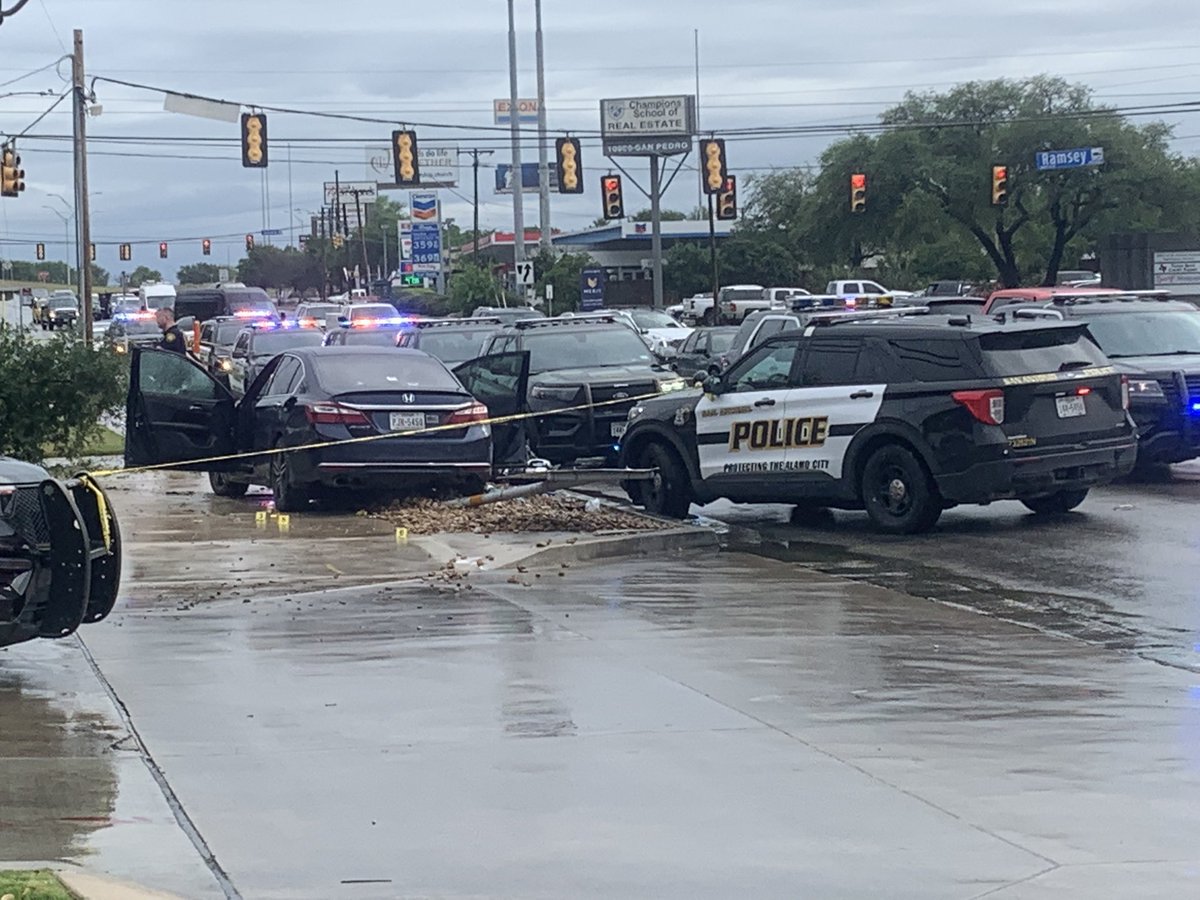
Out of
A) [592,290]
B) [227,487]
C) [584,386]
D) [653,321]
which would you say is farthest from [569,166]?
[227,487]

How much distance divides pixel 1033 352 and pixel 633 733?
7.99m

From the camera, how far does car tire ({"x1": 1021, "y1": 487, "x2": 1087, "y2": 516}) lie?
16078mm

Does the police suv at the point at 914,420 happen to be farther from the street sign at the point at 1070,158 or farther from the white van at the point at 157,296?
the white van at the point at 157,296

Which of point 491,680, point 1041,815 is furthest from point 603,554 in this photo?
point 1041,815

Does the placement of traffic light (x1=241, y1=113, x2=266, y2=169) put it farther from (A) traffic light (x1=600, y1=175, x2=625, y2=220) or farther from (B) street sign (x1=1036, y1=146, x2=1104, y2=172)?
(B) street sign (x1=1036, y1=146, x2=1104, y2=172)

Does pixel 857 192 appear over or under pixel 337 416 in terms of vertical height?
over

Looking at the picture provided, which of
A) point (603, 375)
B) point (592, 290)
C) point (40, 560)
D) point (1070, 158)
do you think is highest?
point (1070, 158)

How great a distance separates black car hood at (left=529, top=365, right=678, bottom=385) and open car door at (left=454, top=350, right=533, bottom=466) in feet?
4.14

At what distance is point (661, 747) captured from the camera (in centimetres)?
794

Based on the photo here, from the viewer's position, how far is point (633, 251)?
106 meters

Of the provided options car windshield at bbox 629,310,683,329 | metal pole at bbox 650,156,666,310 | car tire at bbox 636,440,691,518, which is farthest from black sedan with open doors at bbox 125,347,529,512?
metal pole at bbox 650,156,666,310

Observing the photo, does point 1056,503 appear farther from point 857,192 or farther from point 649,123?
point 649,123

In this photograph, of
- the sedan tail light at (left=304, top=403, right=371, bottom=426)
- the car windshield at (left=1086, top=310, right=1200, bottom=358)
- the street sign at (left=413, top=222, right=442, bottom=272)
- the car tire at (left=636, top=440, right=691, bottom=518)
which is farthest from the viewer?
the street sign at (left=413, top=222, right=442, bottom=272)

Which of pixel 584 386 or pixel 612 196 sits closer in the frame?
pixel 584 386
